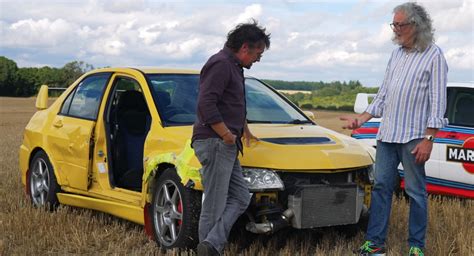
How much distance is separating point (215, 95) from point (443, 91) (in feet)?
5.30

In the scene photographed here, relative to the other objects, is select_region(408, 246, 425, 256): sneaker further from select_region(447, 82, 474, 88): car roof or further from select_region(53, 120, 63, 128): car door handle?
select_region(53, 120, 63, 128): car door handle

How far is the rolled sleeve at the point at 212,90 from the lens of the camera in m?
4.21

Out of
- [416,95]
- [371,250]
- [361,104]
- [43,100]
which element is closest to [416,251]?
[371,250]

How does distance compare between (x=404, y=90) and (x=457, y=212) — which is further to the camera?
(x=457, y=212)

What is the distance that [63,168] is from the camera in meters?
6.66

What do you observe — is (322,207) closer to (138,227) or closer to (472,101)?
(138,227)

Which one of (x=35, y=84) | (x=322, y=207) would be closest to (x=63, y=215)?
(x=322, y=207)

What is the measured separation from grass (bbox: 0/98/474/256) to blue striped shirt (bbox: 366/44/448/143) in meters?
0.96

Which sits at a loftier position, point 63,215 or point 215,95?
point 215,95

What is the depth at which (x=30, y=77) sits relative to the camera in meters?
69.4

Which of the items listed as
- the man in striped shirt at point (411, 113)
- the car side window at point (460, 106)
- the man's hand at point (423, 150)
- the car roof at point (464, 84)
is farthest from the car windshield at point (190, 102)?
the car roof at point (464, 84)

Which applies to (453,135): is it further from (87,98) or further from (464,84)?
(87,98)

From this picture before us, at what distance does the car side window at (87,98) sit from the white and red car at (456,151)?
144 inches

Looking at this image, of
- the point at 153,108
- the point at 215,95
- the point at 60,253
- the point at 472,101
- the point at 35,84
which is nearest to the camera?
the point at 215,95
